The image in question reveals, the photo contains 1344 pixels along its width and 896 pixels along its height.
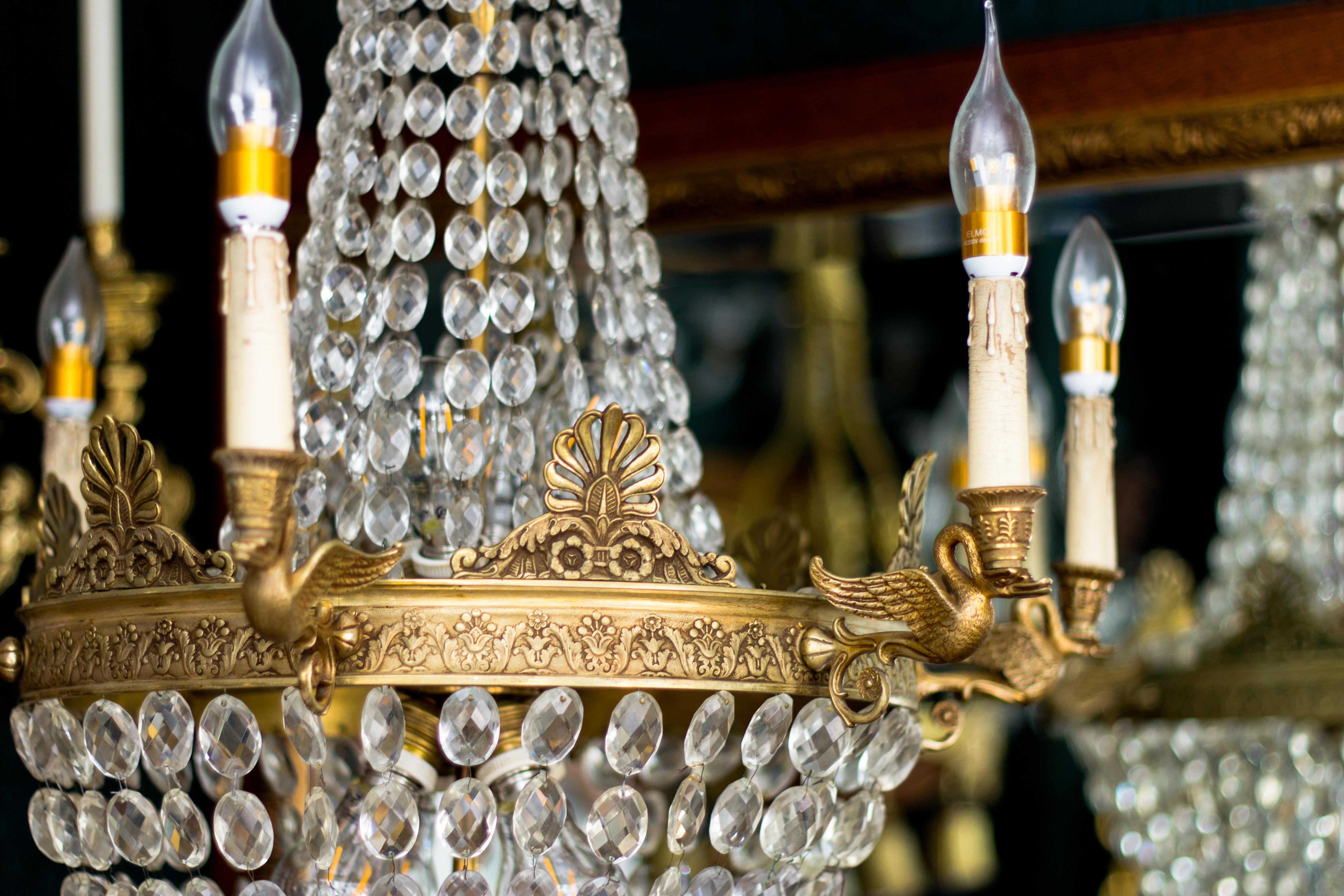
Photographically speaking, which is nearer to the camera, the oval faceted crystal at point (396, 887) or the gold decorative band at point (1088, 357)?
the oval faceted crystal at point (396, 887)

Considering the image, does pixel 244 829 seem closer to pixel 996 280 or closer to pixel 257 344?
pixel 257 344

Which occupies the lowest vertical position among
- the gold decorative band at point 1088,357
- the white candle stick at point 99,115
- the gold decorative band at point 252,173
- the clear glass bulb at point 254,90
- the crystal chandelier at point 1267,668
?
the crystal chandelier at point 1267,668

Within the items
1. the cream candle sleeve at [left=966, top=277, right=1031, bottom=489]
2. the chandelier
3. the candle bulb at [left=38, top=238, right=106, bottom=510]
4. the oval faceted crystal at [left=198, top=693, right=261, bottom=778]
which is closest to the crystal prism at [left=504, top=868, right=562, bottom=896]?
the chandelier

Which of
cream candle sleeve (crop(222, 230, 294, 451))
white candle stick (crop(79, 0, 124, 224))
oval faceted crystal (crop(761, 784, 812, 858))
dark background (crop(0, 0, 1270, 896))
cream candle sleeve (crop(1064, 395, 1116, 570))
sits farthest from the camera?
dark background (crop(0, 0, 1270, 896))

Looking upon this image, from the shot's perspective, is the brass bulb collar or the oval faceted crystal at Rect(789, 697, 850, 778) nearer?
the oval faceted crystal at Rect(789, 697, 850, 778)

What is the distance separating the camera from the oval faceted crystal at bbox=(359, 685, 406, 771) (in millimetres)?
645

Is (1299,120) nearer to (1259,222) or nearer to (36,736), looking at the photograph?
(1259,222)

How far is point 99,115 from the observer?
48.7 inches

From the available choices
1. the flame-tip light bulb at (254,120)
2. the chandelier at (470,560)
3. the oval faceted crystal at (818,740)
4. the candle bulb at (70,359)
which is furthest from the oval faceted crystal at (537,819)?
the candle bulb at (70,359)

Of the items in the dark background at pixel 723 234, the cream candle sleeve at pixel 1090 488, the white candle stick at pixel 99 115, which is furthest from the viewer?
the dark background at pixel 723 234

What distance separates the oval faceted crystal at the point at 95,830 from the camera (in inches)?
27.4

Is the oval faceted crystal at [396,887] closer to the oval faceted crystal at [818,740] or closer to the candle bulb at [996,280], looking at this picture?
the oval faceted crystal at [818,740]

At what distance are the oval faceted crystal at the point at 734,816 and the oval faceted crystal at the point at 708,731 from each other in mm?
16

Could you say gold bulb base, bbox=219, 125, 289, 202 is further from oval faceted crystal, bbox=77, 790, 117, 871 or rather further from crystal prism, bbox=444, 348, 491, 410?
oval faceted crystal, bbox=77, 790, 117, 871
